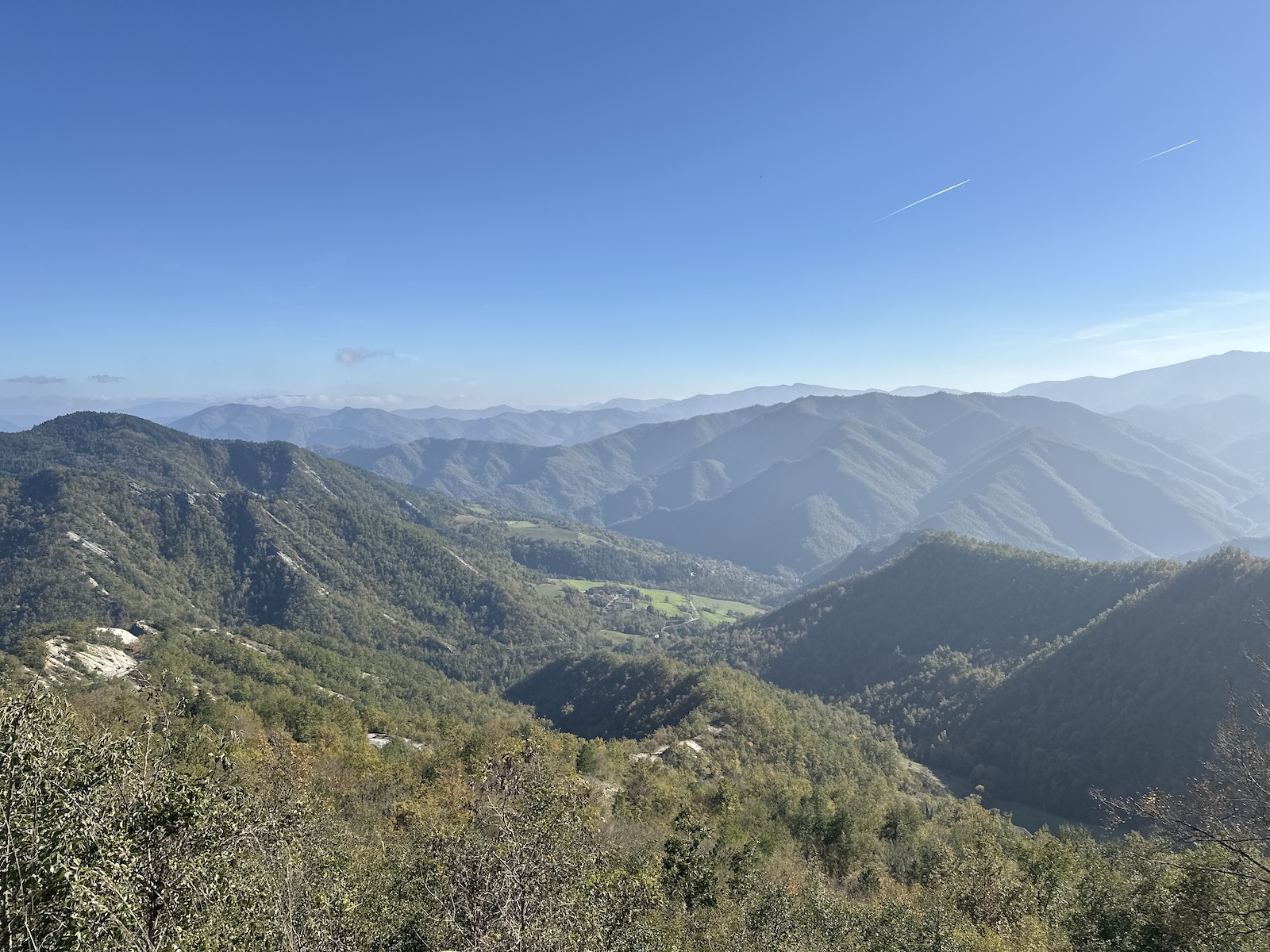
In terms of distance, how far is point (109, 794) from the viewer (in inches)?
567

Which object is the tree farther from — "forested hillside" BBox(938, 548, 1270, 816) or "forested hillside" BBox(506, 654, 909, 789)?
"forested hillside" BBox(938, 548, 1270, 816)

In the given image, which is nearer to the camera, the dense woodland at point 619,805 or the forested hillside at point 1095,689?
the dense woodland at point 619,805

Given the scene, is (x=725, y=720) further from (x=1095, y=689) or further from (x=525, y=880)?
(x=525, y=880)

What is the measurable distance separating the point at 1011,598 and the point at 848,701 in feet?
241

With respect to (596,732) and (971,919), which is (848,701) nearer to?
(596,732)

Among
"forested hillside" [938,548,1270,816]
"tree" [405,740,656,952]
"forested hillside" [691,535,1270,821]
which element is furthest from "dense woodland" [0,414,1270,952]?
"forested hillside" [691,535,1270,821]

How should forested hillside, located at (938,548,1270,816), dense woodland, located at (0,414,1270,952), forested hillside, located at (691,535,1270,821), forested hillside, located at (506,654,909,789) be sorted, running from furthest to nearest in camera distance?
forested hillside, located at (691,535,1270,821) → forested hillside, located at (938,548,1270,816) → forested hillside, located at (506,654,909,789) → dense woodland, located at (0,414,1270,952)

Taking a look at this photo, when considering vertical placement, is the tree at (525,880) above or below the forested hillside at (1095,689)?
above

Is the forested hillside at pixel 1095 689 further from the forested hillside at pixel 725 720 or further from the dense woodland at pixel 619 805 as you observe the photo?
the forested hillside at pixel 725 720

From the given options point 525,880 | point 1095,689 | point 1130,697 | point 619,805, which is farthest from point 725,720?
point 525,880

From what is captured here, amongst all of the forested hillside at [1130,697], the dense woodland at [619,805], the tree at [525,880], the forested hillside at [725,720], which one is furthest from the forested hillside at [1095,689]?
the tree at [525,880]

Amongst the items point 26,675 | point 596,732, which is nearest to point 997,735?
point 596,732

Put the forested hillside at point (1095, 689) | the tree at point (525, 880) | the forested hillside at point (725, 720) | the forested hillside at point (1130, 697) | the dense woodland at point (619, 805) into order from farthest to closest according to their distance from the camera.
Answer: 1. the forested hillside at point (1095, 689)
2. the forested hillside at point (1130, 697)
3. the forested hillside at point (725, 720)
4. the tree at point (525, 880)
5. the dense woodland at point (619, 805)

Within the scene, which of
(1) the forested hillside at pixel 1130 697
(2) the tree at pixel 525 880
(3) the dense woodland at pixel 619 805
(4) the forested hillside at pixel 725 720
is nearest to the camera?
(3) the dense woodland at pixel 619 805
